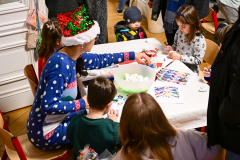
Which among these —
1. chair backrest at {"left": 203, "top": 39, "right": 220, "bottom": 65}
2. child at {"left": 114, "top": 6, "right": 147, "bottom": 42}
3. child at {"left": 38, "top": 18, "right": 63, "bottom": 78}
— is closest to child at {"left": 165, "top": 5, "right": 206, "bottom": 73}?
chair backrest at {"left": 203, "top": 39, "right": 220, "bottom": 65}

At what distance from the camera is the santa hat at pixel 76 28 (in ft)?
4.96

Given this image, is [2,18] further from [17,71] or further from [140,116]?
[140,116]

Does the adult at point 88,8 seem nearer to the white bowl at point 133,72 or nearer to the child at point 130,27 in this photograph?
the child at point 130,27

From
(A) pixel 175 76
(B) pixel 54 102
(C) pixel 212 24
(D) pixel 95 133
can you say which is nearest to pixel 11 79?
(B) pixel 54 102

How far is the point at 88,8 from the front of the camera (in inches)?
113

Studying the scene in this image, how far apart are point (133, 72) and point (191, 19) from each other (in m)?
0.85

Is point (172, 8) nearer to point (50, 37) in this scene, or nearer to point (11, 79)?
point (50, 37)

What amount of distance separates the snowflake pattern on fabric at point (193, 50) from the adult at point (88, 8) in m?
1.10

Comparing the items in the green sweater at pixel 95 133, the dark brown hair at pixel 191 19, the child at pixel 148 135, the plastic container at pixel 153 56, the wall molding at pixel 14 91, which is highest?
the dark brown hair at pixel 191 19

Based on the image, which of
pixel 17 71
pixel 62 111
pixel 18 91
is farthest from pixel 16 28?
pixel 62 111

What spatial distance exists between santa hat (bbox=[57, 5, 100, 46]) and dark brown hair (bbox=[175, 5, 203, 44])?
3.45ft

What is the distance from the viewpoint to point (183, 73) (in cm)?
196

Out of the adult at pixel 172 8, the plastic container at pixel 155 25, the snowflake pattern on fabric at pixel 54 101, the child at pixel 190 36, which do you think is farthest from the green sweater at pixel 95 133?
the plastic container at pixel 155 25

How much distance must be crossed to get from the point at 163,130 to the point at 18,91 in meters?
2.14
